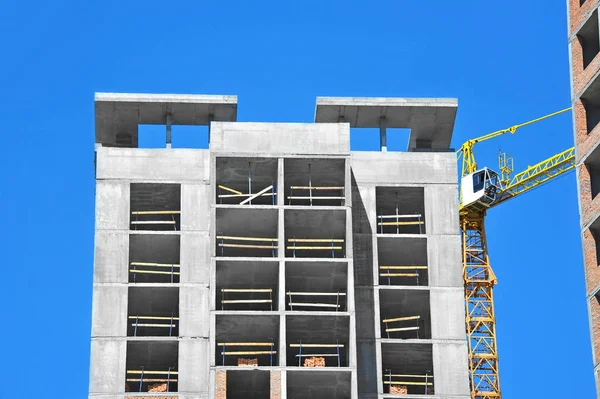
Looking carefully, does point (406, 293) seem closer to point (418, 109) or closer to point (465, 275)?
point (418, 109)

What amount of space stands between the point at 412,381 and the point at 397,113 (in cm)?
1298

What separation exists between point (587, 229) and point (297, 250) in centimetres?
2310

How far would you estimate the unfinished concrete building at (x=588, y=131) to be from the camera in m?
61.6

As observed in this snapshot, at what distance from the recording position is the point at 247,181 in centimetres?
8369

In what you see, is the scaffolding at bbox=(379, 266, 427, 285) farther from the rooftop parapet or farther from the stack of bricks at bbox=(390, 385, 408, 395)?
the rooftop parapet

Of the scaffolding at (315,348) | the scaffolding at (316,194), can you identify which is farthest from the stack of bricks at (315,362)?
the scaffolding at (316,194)

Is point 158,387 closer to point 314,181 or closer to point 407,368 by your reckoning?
point 407,368

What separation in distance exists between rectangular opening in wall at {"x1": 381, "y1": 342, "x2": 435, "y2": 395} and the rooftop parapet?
1357 centimetres

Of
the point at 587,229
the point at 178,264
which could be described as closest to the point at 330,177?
the point at 178,264

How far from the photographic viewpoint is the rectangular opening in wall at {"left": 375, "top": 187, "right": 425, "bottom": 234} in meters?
85.2

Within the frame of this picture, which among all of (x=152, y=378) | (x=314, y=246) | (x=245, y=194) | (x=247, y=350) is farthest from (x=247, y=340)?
(x=245, y=194)

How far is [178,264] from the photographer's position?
83.3m

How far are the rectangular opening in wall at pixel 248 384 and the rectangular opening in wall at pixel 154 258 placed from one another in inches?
246

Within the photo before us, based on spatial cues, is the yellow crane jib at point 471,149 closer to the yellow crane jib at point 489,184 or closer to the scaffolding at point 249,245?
Result: the yellow crane jib at point 489,184
